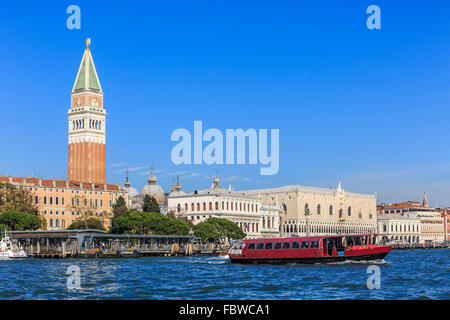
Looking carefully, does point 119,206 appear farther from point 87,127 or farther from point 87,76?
point 87,76

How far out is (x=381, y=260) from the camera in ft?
164

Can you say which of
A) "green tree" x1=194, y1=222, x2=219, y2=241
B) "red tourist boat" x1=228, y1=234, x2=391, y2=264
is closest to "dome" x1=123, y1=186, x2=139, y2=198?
"green tree" x1=194, y1=222, x2=219, y2=241

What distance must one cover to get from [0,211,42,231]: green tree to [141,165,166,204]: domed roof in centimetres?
4340

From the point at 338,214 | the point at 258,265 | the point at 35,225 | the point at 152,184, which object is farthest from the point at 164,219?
the point at 338,214

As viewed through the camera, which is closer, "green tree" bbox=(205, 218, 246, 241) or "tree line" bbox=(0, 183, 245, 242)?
"tree line" bbox=(0, 183, 245, 242)

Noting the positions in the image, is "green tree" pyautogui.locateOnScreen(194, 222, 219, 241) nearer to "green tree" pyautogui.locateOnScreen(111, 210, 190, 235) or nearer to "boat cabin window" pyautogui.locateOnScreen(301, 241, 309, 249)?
"green tree" pyautogui.locateOnScreen(111, 210, 190, 235)

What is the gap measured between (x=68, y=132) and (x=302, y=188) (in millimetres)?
44625

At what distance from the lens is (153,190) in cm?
12069

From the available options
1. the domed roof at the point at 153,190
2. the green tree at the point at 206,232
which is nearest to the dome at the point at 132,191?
the domed roof at the point at 153,190

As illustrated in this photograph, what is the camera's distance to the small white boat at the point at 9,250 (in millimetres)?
65125

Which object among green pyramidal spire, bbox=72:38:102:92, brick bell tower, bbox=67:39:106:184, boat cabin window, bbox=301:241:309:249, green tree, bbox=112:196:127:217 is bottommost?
boat cabin window, bbox=301:241:309:249

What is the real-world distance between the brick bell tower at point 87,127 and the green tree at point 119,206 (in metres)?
18.0

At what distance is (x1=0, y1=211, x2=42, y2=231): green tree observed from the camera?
73.4 m
